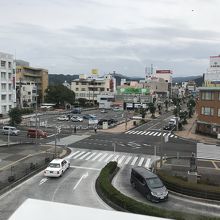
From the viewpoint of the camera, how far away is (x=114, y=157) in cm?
4350

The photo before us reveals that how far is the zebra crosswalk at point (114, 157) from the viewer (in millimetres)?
40812

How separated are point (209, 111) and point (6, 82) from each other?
188 feet

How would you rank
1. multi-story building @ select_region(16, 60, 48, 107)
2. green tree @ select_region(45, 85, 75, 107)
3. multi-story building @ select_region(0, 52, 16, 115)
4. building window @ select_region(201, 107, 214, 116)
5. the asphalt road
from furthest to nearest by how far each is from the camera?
1. multi-story building @ select_region(16, 60, 48, 107)
2. green tree @ select_region(45, 85, 75, 107)
3. multi-story building @ select_region(0, 52, 16, 115)
4. building window @ select_region(201, 107, 214, 116)
5. the asphalt road

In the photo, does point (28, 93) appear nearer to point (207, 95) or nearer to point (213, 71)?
point (207, 95)

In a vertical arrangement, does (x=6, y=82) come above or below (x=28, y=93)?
above

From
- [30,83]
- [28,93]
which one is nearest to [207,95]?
[28,93]

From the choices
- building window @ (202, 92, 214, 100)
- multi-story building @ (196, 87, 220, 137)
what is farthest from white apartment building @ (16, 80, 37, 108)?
building window @ (202, 92, 214, 100)

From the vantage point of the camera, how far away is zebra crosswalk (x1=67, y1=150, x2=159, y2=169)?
40.8 m

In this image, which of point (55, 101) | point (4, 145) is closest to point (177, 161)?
point (4, 145)

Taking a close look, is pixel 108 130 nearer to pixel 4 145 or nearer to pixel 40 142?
pixel 40 142

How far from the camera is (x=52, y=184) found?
3058 cm

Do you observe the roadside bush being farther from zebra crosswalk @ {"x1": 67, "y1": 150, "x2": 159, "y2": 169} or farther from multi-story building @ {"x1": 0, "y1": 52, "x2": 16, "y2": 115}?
multi-story building @ {"x1": 0, "y1": 52, "x2": 16, "y2": 115}

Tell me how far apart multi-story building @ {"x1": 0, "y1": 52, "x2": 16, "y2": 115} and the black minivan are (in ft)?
242

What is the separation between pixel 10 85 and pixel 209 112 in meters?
58.3
